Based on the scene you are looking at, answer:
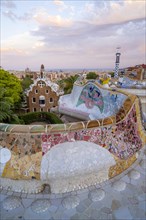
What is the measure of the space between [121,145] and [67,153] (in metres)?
2.38

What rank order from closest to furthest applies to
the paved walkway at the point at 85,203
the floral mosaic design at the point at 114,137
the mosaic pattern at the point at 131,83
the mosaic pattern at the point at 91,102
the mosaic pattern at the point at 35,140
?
the paved walkway at the point at 85,203 → the mosaic pattern at the point at 35,140 → the floral mosaic design at the point at 114,137 → the mosaic pattern at the point at 91,102 → the mosaic pattern at the point at 131,83

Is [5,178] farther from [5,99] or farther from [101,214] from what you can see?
[5,99]

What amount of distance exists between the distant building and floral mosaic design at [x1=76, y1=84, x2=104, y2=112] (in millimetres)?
→ 7306

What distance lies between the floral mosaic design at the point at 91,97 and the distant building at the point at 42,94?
7306 mm

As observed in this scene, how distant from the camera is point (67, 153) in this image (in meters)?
5.82

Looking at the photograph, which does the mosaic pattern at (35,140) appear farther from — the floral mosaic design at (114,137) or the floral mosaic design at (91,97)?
the floral mosaic design at (91,97)

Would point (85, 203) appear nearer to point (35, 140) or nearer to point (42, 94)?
point (35, 140)

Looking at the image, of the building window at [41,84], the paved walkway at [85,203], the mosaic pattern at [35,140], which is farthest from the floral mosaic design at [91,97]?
the paved walkway at [85,203]

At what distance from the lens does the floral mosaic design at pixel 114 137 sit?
5.78m

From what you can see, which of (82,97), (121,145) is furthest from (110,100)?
(121,145)

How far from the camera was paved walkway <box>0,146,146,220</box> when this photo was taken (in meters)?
4.97

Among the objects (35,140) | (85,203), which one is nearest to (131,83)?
(35,140)

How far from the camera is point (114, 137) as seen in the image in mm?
6590

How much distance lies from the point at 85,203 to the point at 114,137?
259 cm
